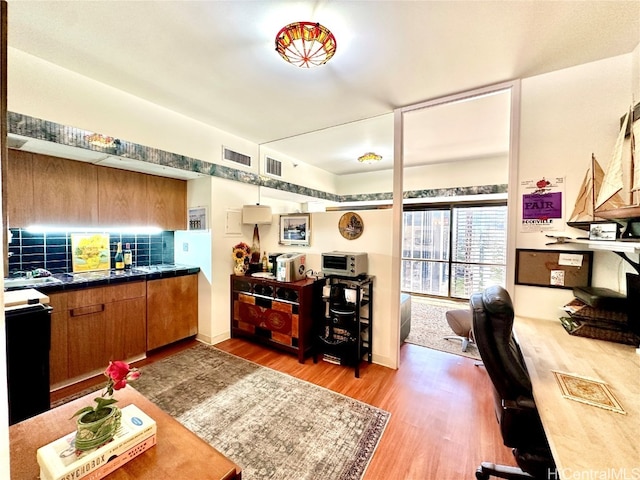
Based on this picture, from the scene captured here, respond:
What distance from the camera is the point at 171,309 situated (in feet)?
9.77

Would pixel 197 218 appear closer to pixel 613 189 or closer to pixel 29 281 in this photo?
pixel 29 281

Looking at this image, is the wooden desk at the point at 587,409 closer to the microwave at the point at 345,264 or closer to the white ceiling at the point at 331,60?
the microwave at the point at 345,264

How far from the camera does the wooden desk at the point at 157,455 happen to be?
32.7 inches

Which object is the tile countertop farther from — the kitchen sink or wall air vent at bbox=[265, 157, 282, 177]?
wall air vent at bbox=[265, 157, 282, 177]

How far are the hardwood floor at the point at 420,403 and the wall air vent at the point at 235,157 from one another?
2373 mm

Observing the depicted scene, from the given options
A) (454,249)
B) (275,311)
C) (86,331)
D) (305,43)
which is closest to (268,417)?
(275,311)

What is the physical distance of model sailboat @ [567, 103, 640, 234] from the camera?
1382 mm

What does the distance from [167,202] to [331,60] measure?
2.55 m

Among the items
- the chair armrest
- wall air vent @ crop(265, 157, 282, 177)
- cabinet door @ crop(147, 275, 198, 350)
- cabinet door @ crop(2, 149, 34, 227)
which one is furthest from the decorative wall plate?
cabinet door @ crop(2, 149, 34, 227)

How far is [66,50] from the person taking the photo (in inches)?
71.2

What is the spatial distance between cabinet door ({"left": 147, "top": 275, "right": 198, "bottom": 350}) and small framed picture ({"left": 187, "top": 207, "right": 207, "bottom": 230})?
2.11 ft

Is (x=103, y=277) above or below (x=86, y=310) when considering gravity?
above

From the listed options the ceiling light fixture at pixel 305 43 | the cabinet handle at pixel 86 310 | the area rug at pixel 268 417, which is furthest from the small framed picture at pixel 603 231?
the cabinet handle at pixel 86 310

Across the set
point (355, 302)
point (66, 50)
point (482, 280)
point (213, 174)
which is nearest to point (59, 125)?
point (66, 50)
